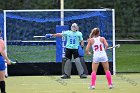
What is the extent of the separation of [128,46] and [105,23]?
40.7 feet

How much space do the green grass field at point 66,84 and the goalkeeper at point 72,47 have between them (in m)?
0.32

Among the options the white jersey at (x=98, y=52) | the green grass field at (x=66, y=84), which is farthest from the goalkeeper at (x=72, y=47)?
the white jersey at (x=98, y=52)

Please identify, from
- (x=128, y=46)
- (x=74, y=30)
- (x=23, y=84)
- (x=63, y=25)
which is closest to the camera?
(x=23, y=84)

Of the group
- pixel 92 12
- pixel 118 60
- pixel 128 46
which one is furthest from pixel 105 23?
pixel 128 46

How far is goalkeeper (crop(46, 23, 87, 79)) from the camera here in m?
19.0

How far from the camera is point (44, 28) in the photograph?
21062mm

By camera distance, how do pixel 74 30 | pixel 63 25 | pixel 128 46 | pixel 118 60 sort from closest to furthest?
pixel 74 30 < pixel 63 25 < pixel 118 60 < pixel 128 46

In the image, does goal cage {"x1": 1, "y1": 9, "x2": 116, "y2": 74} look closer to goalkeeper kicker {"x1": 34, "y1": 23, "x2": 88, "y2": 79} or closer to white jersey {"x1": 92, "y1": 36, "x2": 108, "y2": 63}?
goalkeeper kicker {"x1": 34, "y1": 23, "x2": 88, "y2": 79}

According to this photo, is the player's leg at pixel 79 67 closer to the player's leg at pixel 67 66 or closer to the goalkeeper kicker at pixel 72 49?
the goalkeeper kicker at pixel 72 49

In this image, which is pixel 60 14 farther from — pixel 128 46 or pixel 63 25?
pixel 128 46

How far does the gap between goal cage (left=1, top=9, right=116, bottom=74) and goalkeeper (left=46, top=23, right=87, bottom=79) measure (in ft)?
4.41

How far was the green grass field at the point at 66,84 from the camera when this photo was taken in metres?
15.7

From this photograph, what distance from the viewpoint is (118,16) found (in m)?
40.3

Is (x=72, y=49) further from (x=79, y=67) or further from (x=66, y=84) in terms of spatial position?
(x=66, y=84)
